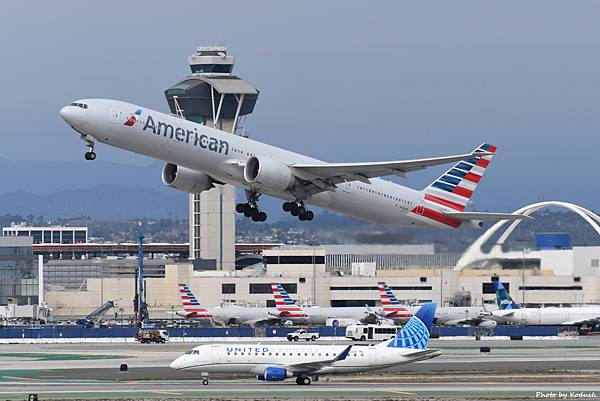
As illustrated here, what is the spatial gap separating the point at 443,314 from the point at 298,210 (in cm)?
6192

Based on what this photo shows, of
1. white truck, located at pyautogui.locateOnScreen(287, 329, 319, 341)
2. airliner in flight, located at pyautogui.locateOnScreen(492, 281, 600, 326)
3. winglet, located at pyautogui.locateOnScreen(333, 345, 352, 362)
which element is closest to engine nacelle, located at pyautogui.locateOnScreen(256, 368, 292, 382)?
winglet, located at pyautogui.locateOnScreen(333, 345, 352, 362)

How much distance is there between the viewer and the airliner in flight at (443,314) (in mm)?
133375

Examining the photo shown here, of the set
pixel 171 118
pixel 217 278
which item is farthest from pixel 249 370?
pixel 217 278

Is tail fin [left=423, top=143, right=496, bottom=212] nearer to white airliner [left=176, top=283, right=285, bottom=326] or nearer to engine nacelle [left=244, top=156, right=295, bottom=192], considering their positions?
engine nacelle [left=244, top=156, right=295, bottom=192]

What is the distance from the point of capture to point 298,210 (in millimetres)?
83500

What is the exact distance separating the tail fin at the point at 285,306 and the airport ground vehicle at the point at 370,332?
79.6 ft

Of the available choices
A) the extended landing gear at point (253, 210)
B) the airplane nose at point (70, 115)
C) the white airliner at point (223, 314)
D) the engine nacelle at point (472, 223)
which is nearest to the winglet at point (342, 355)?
the extended landing gear at point (253, 210)

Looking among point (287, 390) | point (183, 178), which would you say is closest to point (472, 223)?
point (183, 178)

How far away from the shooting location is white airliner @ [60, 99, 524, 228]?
74.1 m

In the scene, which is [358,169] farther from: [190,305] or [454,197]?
[190,305]

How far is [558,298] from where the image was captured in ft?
558

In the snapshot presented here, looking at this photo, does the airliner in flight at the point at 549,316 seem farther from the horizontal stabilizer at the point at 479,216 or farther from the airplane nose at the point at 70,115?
the airplane nose at the point at 70,115

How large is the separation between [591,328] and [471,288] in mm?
35246

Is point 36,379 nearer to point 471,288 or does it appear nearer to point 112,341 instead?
point 112,341
